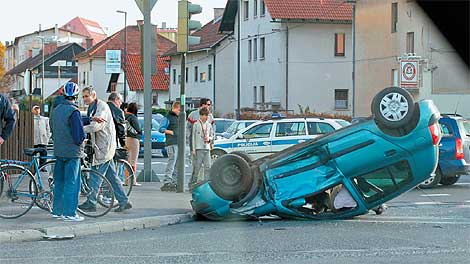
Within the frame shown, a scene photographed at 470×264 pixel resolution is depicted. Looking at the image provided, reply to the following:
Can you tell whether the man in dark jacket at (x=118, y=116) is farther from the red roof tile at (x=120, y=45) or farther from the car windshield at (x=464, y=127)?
the red roof tile at (x=120, y=45)

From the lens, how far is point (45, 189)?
502 inches

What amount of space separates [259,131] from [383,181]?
460 inches

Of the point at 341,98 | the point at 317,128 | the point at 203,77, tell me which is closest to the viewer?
the point at 317,128

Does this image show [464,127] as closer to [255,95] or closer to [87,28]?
→ [255,95]

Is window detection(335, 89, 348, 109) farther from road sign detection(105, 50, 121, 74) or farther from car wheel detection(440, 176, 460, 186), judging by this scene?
car wheel detection(440, 176, 460, 186)

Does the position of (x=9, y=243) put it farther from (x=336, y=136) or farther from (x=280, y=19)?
(x=280, y=19)

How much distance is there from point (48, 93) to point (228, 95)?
138 feet

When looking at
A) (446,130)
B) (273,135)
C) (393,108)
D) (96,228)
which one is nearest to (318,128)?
(273,135)

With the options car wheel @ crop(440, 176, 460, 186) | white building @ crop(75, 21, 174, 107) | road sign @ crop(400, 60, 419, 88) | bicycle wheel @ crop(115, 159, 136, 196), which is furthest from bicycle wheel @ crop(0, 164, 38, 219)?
white building @ crop(75, 21, 174, 107)

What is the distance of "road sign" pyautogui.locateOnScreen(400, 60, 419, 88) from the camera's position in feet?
99.0

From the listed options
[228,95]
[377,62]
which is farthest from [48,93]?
[377,62]

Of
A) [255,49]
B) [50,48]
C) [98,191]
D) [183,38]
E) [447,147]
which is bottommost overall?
[98,191]

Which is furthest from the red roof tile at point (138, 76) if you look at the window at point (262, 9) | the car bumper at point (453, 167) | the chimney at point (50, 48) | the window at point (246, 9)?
the car bumper at point (453, 167)

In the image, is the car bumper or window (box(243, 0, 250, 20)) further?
window (box(243, 0, 250, 20))
